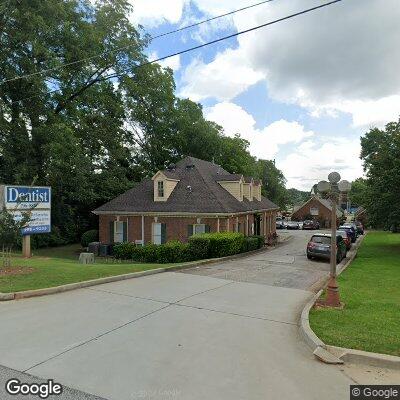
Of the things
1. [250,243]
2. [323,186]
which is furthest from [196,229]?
[323,186]

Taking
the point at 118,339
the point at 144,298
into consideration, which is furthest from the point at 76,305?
the point at 118,339

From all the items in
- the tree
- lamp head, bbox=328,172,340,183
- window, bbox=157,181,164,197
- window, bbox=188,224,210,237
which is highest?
the tree

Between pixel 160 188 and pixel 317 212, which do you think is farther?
pixel 317 212

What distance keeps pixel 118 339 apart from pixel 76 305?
2.58 m

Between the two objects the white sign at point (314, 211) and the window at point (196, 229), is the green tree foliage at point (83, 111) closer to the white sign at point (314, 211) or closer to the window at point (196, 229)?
the window at point (196, 229)

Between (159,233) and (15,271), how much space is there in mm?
15321

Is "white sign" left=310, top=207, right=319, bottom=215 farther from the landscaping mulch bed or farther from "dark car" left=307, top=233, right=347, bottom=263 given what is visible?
the landscaping mulch bed

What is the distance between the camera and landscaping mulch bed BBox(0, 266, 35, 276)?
1141cm

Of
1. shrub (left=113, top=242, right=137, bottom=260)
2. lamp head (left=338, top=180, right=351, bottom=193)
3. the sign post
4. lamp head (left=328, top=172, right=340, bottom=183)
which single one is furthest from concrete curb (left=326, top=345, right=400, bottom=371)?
shrub (left=113, top=242, right=137, bottom=260)

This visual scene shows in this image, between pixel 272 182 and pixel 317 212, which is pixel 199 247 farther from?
pixel 272 182

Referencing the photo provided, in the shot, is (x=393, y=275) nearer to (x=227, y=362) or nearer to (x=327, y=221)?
(x=227, y=362)

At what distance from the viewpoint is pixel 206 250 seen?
19547mm

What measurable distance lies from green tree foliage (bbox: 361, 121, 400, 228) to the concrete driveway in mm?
18051

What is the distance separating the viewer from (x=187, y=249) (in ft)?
63.5
